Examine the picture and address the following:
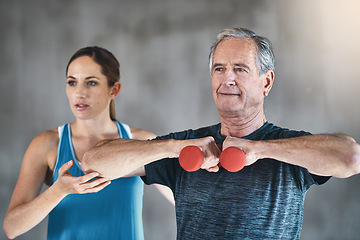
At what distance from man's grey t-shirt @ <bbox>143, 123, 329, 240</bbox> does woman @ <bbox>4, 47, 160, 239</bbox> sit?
471mm

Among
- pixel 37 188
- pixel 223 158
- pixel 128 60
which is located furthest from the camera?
pixel 128 60

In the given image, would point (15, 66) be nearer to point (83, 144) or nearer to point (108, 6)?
point (108, 6)

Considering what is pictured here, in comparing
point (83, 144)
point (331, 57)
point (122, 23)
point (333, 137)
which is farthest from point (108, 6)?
point (333, 137)

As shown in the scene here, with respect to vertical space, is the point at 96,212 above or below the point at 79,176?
below

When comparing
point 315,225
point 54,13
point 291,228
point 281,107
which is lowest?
point 315,225

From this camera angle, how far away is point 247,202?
1.21m

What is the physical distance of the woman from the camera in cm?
163

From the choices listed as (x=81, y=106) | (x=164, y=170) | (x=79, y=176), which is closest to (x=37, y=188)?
(x=79, y=176)

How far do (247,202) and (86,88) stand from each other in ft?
3.21

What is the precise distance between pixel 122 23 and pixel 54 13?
1.53 ft

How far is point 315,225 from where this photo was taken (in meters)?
2.29

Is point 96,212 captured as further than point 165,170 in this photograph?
Yes

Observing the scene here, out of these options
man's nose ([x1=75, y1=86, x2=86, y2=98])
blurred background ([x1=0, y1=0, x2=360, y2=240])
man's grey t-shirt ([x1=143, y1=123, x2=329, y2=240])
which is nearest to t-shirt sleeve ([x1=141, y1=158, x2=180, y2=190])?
man's grey t-shirt ([x1=143, y1=123, x2=329, y2=240])

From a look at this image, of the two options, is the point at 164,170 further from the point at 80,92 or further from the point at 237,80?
the point at 80,92
